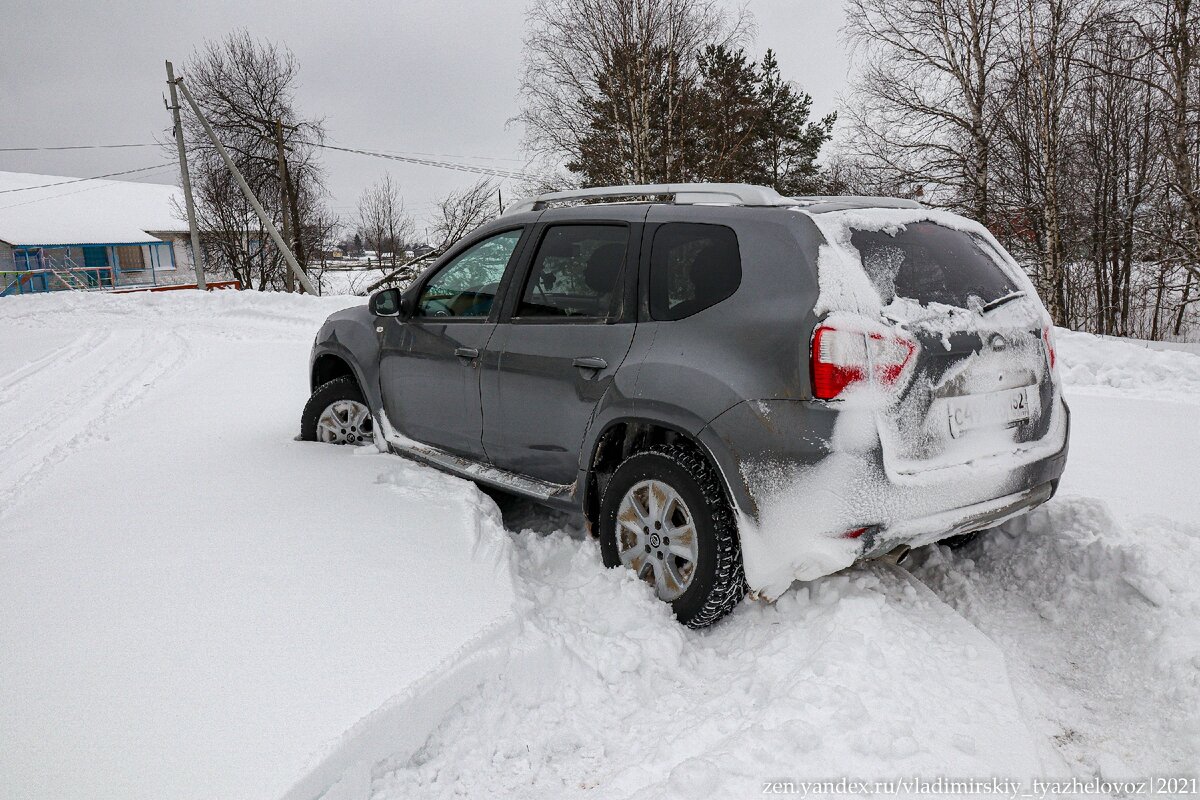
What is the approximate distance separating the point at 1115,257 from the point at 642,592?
69.8 ft

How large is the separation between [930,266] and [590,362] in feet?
4.56

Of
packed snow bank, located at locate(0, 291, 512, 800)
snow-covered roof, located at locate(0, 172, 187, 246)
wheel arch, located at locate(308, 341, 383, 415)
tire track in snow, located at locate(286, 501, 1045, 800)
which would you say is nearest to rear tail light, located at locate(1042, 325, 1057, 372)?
tire track in snow, located at locate(286, 501, 1045, 800)

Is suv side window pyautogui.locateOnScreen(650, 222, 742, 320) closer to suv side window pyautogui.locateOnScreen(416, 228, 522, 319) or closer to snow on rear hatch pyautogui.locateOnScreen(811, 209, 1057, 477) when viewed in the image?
snow on rear hatch pyautogui.locateOnScreen(811, 209, 1057, 477)

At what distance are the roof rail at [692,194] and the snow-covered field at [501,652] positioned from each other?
1.54 m

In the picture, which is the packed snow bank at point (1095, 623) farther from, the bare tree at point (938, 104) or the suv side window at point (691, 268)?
the bare tree at point (938, 104)

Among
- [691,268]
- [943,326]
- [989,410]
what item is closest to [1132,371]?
[989,410]

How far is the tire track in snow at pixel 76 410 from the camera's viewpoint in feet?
14.5

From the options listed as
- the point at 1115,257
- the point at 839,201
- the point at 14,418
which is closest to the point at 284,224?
the point at 14,418

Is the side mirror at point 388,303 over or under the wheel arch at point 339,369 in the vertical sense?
over

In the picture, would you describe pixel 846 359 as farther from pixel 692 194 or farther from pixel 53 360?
pixel 53 360

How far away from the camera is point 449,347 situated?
3.89 meters

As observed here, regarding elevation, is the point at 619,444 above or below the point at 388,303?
below

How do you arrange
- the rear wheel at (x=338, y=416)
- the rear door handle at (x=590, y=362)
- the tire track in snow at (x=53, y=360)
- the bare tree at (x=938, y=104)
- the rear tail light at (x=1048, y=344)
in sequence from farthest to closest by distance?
1. the bare tree at (x=938, y=104)
2. the tire track in snow at (x=53, y=360)
3. the rear wheel at (x=338, y=416)
4. the rear door handle at (x=590, y=362)
5. the rear tail light at (x=1048, y=344)

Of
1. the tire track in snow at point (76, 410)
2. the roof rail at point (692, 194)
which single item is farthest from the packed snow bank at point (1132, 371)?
the tire track in snow at point (76, 410)
